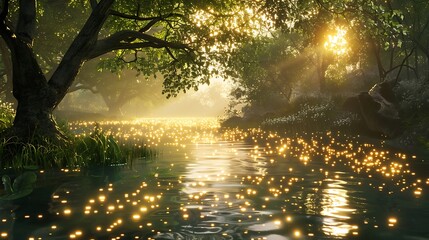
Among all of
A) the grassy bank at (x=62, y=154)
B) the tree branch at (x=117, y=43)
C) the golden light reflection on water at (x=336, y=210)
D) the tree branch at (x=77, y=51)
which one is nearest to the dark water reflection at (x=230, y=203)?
the golden light reflection on water at (x=336, y=210)

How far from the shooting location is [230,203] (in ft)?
35.8

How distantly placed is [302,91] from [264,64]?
8729 millimetres

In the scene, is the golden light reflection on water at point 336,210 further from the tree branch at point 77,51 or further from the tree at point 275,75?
the tree at point 275,75

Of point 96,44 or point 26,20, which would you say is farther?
point 96,44

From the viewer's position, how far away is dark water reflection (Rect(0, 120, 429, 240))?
841cm

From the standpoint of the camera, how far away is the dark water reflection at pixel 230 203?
8.41 m

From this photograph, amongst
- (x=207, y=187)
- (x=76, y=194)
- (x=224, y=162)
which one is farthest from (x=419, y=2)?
(x=76, y=194)

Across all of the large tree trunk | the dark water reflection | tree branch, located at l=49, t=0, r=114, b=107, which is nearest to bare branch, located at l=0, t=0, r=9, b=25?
the large tree trunk

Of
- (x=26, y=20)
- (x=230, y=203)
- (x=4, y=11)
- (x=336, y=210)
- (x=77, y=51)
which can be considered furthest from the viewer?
(x=77, y=51)

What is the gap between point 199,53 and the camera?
78.5ft

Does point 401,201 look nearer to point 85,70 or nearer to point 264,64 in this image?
point 264,64

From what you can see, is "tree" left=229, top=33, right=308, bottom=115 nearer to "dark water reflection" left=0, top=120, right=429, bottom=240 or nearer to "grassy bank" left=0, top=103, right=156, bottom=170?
"grassy bank" left=0, top=103, right=156, bottom=170

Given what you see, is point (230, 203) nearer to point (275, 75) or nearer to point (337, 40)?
point (337, 40)

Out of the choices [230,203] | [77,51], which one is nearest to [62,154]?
[77,51]
